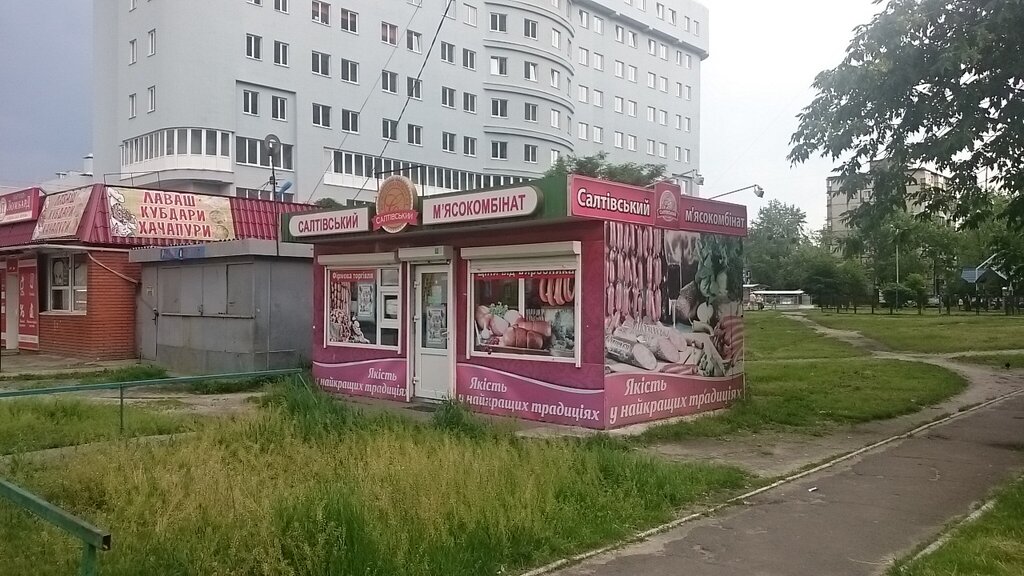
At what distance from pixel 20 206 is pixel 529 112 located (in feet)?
139

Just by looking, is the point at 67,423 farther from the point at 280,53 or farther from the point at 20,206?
the point at 280,53

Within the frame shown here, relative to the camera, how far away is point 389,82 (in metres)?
54.7

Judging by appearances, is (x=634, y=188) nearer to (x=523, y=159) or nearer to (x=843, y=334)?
(x=843, y=334)

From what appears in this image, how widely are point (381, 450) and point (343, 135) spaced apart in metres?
46.2

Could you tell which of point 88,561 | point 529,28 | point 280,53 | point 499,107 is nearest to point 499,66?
point 499,107

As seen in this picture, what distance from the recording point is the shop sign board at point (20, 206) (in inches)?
945

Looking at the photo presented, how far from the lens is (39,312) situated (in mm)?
23891

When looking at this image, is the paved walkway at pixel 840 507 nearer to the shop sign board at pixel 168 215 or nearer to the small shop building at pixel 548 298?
the small shop building at pixel 548 298

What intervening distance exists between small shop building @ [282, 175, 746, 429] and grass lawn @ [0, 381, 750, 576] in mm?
1894

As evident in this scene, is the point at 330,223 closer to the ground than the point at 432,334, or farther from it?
farther from it

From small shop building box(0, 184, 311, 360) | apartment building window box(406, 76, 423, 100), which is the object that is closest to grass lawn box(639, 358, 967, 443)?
small shop building box(0, 184, 311, 360)

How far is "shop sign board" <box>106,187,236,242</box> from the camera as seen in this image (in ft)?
72.2

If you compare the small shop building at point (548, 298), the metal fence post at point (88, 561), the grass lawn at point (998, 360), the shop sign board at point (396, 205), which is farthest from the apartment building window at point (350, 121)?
the metal fence post at point (88, 561)

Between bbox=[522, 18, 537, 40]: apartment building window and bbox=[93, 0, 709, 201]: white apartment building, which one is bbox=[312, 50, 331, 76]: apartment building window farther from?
bbox=[522, 18, 537, 40]: apartment building window
